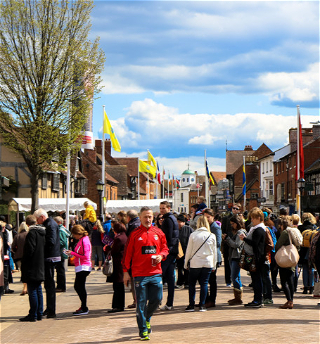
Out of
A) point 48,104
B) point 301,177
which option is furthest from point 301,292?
point 301,177

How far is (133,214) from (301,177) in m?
22.0

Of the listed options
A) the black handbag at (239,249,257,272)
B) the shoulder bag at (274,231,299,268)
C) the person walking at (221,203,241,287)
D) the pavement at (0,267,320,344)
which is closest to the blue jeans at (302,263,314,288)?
the pavement at (0,267,320,344)

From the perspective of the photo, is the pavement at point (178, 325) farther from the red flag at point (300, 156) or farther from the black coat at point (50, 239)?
the red flag at point (300, 156)

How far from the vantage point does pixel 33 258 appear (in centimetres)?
1095

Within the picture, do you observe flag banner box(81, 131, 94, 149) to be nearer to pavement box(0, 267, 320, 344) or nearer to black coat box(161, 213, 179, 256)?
pavement box(0, 267, 320, 344)

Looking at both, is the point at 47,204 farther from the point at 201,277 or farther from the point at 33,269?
the point at 201,277

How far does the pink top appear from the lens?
11469 millimetres

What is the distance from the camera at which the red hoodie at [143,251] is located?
8.90 m

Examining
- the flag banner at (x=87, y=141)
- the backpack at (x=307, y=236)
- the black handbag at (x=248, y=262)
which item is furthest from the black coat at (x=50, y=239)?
the flag banner at (x=87, y=141)

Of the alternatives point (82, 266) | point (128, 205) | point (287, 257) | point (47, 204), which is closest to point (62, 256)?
point (82, 266)

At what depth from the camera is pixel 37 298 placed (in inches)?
436

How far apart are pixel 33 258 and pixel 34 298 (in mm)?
707

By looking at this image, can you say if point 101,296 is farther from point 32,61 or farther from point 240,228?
point 32,61

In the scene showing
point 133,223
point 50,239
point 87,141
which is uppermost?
point 87,141
